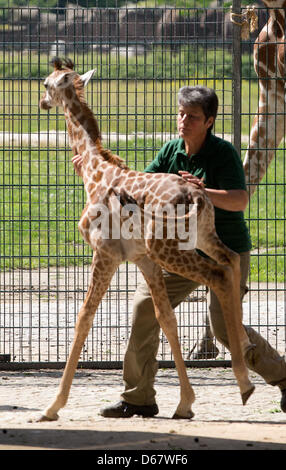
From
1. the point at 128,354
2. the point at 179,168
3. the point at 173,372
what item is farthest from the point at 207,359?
the point at 179,168

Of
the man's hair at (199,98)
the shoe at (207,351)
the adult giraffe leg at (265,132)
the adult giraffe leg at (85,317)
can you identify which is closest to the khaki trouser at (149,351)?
the adult giraffe leg at (85,317)

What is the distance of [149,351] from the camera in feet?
16.5

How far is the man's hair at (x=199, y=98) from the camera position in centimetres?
466

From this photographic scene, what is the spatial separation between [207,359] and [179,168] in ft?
7.29

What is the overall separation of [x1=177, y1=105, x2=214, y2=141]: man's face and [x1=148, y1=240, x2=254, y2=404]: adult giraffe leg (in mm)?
659

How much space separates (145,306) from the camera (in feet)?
16.4

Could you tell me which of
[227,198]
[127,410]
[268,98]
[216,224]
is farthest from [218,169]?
[268,98]

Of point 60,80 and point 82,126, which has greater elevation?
point 60,80

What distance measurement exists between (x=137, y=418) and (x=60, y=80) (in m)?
2.11

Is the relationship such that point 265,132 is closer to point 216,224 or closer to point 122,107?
point 216,224

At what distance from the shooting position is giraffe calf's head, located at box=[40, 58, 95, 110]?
16.7 ft

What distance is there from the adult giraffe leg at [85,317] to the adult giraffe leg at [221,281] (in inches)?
12.7
